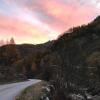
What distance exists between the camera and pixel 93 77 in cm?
5894

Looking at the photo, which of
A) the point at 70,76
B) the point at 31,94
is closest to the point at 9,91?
the point at 31,94

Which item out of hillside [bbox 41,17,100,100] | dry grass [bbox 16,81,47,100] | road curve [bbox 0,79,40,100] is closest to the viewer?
dry grass [bbox 16,81,47,100]

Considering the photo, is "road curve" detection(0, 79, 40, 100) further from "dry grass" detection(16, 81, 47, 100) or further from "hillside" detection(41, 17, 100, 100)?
"hillside" detection(41, 17, 100, 100)

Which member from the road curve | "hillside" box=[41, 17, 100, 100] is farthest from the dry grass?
"hillside" box=[41, 17, 100, 100]

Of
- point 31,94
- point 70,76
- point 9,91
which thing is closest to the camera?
point 31,94

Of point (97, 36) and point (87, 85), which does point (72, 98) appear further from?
point (97, 36)

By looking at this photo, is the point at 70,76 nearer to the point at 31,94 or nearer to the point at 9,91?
the point at 31,94

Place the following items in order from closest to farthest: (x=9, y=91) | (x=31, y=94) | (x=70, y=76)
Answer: (x=31, y=94)
(x=70, y=76)
(x=9, y=91)

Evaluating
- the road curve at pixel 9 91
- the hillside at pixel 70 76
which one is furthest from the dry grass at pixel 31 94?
the hillside at pixel 70 76

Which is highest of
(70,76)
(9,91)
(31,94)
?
(70,76)

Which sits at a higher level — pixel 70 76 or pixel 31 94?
pixel 70 76

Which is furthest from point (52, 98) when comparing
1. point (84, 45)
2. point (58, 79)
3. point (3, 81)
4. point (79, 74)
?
point (84, 45)

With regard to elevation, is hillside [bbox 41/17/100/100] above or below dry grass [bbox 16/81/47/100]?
above

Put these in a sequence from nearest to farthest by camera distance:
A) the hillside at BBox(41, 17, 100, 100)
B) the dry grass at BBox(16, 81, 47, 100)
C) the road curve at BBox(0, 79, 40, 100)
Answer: the dry grass at BBox(16, 81, 47, 100)
the hillside at BBox(41, 17, 100, 100)
the road curve at BBox(0, 79, 40, 100)
